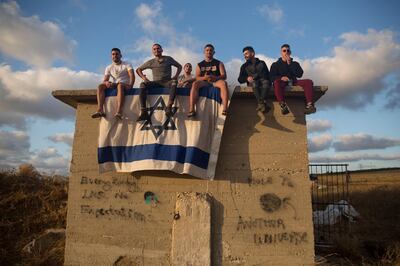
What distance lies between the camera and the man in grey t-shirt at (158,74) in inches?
232

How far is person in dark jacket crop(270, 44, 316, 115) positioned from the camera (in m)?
5.72

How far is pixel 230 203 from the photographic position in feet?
→ 18.9

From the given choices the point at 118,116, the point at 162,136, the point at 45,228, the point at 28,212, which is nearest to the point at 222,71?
the point at 162,136

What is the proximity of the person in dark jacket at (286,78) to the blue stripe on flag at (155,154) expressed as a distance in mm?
1686

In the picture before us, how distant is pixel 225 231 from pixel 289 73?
3.17 metres

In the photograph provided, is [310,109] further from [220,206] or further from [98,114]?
[98,114]

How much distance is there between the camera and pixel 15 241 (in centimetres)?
754

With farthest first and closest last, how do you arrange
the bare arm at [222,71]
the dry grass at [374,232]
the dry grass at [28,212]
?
1. the dry grass at [374,232]
2. the dry grass at [28,212]
3. the bare arm at [222,71]

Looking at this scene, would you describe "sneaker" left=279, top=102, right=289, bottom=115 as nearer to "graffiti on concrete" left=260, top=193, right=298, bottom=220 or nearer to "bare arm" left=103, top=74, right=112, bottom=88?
"graffiti on concrete" left=260, top=193, right=298, bottom=220

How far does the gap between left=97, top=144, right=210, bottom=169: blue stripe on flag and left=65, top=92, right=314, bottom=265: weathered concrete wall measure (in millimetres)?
296

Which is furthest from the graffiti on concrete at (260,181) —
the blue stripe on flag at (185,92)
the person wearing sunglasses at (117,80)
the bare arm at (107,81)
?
the bare arm at (107,81)

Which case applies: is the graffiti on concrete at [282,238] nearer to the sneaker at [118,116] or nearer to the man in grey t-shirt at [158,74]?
the man in grey t-shirt at [158,74]

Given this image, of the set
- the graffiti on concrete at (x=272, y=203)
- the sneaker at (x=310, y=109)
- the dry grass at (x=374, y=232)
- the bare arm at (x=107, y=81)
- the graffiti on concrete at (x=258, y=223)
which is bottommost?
the dry grass at (x=374, y=232)

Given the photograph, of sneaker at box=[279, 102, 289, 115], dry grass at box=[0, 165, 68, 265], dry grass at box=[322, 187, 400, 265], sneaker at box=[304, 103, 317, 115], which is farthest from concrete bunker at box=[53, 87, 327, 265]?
dry grass at box=[322, 187, 400, 265]
